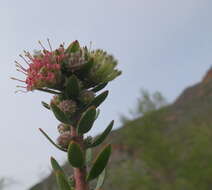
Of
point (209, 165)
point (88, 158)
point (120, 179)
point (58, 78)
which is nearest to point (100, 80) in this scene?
point (58, 78)

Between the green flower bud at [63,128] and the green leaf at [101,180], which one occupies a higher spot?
the green flower bud at [63,128]

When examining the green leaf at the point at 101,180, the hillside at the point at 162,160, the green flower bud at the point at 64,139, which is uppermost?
the green flower bud at the point at 64,139

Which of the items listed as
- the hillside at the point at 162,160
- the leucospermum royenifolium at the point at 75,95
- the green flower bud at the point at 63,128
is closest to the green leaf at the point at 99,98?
the leucospermum royenifolium at the point at 75,95

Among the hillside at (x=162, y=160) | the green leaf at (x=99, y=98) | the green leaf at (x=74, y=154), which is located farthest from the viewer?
the hillside at (x=162, y=160)

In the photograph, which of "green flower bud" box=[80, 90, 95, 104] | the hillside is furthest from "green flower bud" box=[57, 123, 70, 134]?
the hillside

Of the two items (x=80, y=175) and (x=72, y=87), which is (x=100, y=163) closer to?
(x=80, y=175)

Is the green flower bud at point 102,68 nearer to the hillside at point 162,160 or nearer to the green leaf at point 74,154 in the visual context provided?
the green leaf at point 74,154

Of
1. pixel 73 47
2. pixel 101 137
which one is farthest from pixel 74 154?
pixel 73 47

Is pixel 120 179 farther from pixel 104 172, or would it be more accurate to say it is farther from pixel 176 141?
pixel 104 172

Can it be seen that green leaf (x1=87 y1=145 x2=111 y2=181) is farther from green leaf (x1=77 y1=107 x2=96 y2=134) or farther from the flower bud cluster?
the flower bud cluster
